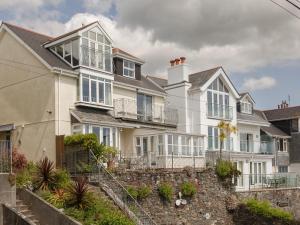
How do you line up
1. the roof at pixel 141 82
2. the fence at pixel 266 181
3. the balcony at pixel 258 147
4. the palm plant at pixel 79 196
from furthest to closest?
the balcony at pixel 258 147
the fence at pixel 266 181
the roof at pixel 141 82
the palm plant at pixel 79 196

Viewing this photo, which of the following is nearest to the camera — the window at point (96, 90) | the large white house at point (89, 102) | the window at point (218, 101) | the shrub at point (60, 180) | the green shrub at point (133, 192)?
the shrub at point (60, 180)

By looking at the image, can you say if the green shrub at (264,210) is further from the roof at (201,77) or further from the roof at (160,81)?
the roof at (160,81)

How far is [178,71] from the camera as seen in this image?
135ft

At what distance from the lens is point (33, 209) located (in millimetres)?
20172

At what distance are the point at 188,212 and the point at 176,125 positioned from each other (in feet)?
38.5

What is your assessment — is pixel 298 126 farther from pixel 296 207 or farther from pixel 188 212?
pixel 188 212

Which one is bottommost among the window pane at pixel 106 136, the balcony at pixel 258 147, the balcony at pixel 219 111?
the balcony at pixel 258 147

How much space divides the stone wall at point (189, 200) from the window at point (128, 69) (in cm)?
1135

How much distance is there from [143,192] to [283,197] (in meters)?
15.7

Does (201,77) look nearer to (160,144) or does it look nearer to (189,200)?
(160,144)

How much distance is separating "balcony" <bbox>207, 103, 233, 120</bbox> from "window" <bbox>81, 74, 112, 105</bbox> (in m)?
11.5

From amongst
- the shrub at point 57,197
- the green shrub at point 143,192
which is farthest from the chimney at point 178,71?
the shrub at point 57,197

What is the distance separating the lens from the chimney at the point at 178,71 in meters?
41.0

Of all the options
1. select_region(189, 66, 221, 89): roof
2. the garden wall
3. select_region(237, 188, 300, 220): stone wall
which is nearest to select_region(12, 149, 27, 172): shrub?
the garden wall
